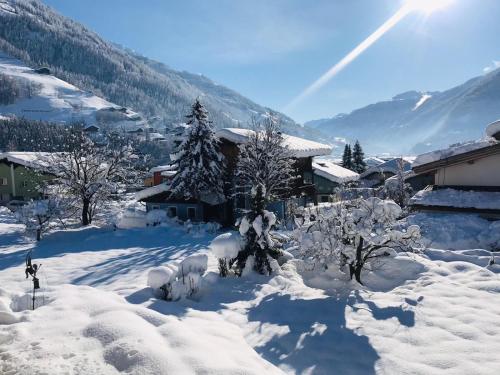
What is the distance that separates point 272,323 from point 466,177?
15.5m

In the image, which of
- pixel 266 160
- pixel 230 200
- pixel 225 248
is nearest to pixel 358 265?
pixel 225 248

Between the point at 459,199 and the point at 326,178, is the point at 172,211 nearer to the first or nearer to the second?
the point at 326,178

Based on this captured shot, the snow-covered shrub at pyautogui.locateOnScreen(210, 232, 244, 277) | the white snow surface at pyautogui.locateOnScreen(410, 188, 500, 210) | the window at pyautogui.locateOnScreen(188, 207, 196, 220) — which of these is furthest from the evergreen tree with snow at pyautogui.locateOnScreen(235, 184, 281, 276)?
the window at pyautogui.locateOnScreen(188, 207, 196, 220)

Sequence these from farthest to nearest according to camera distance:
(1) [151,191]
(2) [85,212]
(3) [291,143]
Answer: (3) [291,143]
(1) [151,191]
(2) [85,212]

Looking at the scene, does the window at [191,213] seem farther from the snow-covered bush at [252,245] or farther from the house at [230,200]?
the snow-covered bush at [252,245]

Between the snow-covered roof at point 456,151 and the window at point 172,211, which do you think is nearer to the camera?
the snow-covered roof at point 456,151

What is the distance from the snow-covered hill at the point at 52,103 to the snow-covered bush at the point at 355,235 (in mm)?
165822

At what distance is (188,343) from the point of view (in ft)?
17.1

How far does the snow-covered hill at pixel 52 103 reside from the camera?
529 ft

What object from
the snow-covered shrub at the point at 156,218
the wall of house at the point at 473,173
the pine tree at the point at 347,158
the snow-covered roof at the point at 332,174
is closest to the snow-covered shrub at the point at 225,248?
the wall of house at the point at 473,173

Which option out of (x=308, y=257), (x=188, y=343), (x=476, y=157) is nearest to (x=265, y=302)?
(x=308, y=257)

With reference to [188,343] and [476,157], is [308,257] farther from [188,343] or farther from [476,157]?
[476,157]

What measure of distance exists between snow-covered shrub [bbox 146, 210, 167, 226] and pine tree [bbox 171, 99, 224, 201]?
2.13 metres

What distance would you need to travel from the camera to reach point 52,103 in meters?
172
